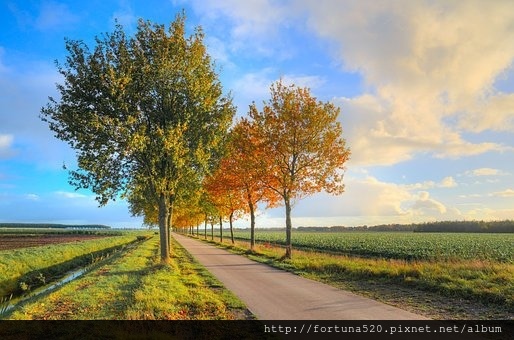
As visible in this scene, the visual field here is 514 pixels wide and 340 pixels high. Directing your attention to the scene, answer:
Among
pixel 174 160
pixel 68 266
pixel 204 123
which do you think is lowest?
pixel 68 266

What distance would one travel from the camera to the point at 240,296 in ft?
48.1

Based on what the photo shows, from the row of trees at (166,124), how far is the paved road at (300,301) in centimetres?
891

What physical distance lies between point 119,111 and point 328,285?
15124 mm

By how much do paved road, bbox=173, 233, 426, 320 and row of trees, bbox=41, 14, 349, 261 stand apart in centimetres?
891

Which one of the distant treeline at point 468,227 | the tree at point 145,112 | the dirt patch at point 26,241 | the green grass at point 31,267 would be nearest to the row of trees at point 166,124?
the tree at point 145,112

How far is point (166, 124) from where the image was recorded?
24.6 metres

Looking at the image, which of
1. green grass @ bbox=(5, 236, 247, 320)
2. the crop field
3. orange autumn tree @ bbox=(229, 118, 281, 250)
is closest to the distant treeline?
the crop field

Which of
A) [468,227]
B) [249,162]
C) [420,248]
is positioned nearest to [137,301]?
[249,162]

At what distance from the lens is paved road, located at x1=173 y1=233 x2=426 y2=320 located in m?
11.3

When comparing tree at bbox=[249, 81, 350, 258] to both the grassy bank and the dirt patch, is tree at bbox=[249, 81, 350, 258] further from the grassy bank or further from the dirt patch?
the dirt patch

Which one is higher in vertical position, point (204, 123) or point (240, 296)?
point (204, 123)
